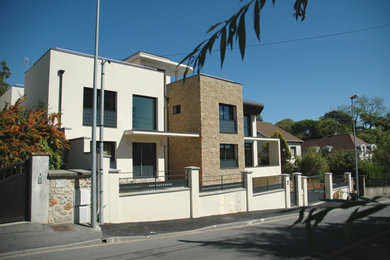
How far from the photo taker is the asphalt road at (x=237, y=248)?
7.05m

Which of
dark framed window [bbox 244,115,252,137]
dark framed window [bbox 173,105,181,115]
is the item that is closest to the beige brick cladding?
dark framed window [bbox 173,105,181,115]

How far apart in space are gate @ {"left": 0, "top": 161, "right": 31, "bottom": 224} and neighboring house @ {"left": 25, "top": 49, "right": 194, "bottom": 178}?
103 inches

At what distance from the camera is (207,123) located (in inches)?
740

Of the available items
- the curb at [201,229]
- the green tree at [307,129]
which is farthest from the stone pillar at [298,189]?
the green tree at [307,129]

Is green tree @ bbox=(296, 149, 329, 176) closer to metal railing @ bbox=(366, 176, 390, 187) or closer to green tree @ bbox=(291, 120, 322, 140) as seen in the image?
metal railing @ bbox=(366, 176, 390, 187)

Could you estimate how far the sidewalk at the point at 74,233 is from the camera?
24.4ft

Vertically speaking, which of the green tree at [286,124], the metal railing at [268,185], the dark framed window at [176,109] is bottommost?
the metal railing at [268,185]

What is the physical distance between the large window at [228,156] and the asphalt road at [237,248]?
31.2 feet

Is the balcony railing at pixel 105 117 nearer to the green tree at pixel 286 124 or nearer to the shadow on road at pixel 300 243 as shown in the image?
the shadow on road at pixel 300 243

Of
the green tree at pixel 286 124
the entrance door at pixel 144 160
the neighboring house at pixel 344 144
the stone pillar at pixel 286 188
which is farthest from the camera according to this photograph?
the green tree at pixel 286 124

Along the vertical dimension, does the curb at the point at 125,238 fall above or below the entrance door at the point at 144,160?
below

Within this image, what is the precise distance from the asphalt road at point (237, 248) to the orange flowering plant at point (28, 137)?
17.8 ft

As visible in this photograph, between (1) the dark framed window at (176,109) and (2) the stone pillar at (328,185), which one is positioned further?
(2) the stone pillar at (328,185)

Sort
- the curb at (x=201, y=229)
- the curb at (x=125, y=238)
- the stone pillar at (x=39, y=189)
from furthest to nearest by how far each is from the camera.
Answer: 1. the stone pillar at (x=39, y=189)
2. the curb at (x=201, y=229)
3. the curb at (x=125, y=238)
